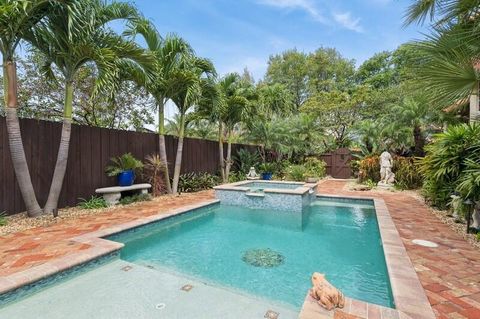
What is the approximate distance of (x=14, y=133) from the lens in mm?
5109

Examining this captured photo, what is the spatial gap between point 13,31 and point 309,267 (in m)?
6.71

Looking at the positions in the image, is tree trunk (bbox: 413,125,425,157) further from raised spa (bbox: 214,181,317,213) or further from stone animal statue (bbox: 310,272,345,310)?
stone animal statue (bbox: 310,272,345,310)

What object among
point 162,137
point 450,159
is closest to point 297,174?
point 162,137

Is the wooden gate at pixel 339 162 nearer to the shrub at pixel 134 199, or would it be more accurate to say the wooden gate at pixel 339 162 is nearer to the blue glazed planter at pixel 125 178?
the shrub at pixel 134 199

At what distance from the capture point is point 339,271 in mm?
3861

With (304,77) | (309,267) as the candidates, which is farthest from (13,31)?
(304,77)

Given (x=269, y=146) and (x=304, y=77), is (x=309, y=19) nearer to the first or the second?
(x=269, y=146)

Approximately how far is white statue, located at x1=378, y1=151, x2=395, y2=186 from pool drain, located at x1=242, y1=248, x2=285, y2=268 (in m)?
8.88

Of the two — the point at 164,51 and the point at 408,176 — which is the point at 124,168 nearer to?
the point at 164,51

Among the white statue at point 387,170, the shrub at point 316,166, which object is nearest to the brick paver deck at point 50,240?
the white statue at point 387,170

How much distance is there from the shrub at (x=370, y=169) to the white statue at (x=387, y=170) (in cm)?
99

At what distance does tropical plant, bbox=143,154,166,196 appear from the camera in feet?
28.3

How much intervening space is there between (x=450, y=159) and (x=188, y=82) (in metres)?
7.33

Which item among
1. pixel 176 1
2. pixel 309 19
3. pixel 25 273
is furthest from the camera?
pixel 309 19
